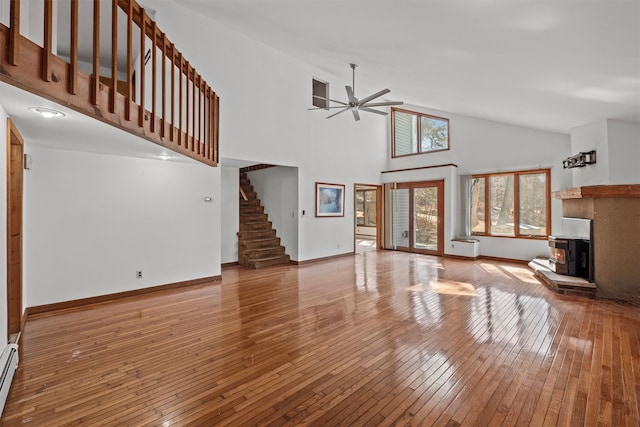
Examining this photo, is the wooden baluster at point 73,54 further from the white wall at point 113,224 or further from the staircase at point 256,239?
the staircase at point 256,239

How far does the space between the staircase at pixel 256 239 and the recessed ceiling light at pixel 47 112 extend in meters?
4.94

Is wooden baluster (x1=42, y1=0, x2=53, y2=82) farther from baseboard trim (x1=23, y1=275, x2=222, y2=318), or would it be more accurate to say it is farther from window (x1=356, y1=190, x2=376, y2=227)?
window (x1=356, y1=190, x2=376, y2=227)

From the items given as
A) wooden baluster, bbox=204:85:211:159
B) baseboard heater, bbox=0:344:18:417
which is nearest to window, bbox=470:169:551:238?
wooden baluster, bbox=204:85:211:159

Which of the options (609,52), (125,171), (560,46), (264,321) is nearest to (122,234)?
(125,171)

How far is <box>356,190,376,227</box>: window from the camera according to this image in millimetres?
12172

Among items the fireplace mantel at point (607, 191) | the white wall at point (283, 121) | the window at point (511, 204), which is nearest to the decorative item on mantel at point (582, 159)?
the fireplace mantel at point (607, 191)

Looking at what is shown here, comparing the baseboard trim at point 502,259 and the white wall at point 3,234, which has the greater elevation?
the white wall at point 3,234

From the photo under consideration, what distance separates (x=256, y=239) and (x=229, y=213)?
93cm

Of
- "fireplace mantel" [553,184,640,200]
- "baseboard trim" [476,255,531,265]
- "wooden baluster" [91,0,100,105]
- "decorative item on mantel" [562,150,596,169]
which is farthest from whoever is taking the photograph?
"baseboard trim" [476,255,531,265]

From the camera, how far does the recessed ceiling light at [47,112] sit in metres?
2.43

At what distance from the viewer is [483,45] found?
10.9 ft

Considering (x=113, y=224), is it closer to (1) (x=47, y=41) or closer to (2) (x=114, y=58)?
(2) (x=114, y=58)

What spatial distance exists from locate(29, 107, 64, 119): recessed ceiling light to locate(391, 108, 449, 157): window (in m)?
8.69

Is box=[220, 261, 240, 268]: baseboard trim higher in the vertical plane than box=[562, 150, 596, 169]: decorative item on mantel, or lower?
lower
